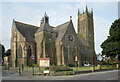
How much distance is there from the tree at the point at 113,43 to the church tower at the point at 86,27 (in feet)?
79.6

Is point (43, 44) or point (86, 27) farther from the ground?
point (86, 27)

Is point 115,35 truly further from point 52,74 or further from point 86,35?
point 86,35

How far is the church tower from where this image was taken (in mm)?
59975

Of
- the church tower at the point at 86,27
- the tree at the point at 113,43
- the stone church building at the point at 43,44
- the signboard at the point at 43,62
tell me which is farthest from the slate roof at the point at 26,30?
the church tower at the point at 86,27

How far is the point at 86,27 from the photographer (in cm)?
6116

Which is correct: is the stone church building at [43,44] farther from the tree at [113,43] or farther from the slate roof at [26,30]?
the tree at [113,43]

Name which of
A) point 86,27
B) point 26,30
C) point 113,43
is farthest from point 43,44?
point 86,27

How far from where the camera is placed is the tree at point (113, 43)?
3017 cm

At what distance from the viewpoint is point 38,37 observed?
40.6 m

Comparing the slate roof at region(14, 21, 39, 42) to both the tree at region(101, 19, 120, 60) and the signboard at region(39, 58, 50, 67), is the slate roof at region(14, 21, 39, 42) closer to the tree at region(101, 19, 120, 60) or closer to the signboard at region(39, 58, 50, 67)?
the signboard at region(39, 58, 50, 67)

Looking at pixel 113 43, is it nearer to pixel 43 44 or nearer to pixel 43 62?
pixel 43 62

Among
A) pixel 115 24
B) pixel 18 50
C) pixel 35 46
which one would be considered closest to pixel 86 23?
pixel 115 24

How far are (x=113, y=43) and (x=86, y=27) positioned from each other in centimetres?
3126

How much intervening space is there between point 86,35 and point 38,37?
91.9 ft
